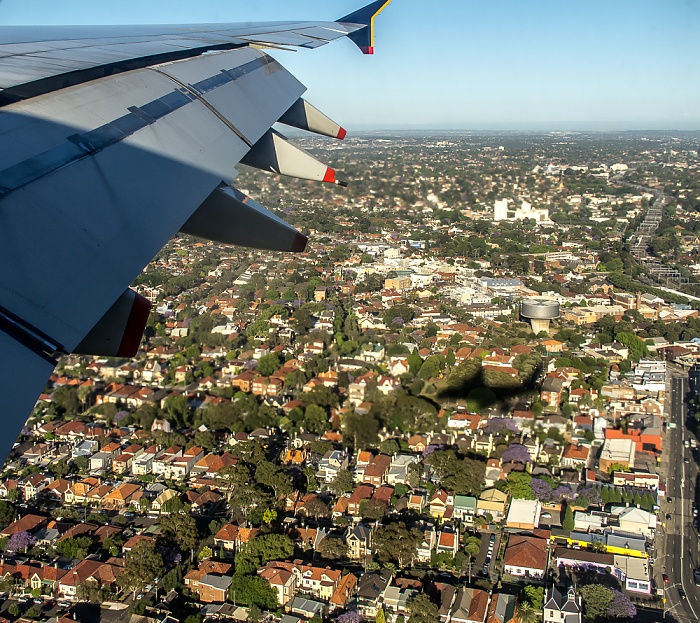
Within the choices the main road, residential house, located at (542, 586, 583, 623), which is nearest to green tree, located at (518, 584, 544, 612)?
residential house, located at (542, 586, 583, 623)

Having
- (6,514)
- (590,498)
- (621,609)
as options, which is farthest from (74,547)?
(590,498)

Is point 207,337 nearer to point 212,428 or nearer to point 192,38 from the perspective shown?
point 212,428

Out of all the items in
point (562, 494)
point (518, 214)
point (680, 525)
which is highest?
point (518, 214)

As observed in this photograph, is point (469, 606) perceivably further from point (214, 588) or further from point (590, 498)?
point (590, 498)

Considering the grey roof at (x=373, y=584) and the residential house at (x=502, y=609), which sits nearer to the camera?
the residential house at (x=502, y=609)

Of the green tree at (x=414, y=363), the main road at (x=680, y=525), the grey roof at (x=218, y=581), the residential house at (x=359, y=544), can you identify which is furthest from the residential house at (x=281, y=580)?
the green tree at (x=414, y=363)

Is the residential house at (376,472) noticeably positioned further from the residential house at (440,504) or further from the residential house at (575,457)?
the residential house at (575,457)

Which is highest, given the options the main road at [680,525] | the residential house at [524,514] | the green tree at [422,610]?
the green tree at [422,610]

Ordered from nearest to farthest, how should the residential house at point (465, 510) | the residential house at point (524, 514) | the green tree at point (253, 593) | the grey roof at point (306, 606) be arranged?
the grey roof at point (306, 606) < the green tree at point (253, 593) < the residential house at point (524, 514) < the residential house at point (465, 510)
